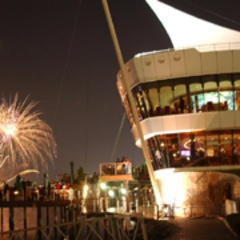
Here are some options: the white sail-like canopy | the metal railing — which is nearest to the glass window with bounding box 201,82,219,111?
the white sail-like canopy

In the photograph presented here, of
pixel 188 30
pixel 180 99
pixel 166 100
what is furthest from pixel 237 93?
pixel 188 30

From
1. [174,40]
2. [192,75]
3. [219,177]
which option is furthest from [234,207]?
[174,40]

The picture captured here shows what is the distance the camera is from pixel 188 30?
40.4m

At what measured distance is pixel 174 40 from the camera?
134 ft

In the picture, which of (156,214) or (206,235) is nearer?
(206,235)

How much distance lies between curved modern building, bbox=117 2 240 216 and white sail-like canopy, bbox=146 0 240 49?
14.4 ft

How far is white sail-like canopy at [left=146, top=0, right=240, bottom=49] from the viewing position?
3938cm

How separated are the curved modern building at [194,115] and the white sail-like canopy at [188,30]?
14.4ft

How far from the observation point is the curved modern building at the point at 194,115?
111 ft

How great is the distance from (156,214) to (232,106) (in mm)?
8266

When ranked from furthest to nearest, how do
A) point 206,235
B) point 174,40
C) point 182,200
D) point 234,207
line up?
1. point 174,40
2. point 182,200
3. point 234,207
4. point 206,235

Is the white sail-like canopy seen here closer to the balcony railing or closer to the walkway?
the balcony railing

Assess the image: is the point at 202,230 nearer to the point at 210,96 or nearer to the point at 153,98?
the point at 210,96

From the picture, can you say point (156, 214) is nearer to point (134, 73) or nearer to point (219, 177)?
point (219, 177)
